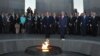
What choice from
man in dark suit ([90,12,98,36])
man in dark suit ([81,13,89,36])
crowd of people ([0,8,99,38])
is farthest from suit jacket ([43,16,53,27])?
man in dark suit ([90,12,98,36])

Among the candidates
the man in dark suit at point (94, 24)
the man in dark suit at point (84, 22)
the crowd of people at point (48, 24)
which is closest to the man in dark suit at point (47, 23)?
the crowd of people at point (48, 24)

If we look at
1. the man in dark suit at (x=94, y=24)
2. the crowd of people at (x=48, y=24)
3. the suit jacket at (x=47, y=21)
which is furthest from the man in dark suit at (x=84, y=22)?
the suit jacket at (x=47, y=21)

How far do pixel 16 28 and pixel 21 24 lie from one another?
0.55 m

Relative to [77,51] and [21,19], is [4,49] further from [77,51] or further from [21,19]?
[21,19]

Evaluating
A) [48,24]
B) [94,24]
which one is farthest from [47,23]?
[94,24]

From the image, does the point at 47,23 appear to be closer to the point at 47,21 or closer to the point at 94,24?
the point at 47,21

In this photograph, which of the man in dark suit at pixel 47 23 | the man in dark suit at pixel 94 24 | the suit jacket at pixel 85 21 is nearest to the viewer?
the man in dark suit at pixel 94 24

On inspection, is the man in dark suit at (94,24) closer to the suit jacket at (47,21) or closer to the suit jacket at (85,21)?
the suit jacket at (85,21)

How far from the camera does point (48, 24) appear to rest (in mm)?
21734

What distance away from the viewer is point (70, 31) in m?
22.5

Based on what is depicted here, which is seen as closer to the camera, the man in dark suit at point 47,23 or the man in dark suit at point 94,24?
the man in dark suit at point 94,24

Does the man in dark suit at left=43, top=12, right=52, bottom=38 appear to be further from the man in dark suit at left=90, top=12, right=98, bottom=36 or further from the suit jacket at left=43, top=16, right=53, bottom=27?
the man in dark suit at left=90, top=12, right=98, bottom=36

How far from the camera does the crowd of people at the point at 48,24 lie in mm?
21312

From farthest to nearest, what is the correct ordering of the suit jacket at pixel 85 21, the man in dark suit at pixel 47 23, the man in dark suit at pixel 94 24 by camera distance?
the man in dark suit at pixel 47 23
the suit jacket at pixel 85 21
the man in dark suit at pixel 94 24
